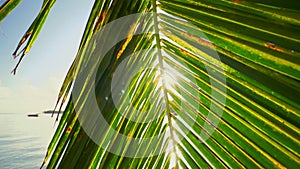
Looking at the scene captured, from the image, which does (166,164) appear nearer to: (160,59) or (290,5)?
(160,59)

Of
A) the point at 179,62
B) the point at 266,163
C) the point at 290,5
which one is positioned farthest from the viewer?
the point at 179,62

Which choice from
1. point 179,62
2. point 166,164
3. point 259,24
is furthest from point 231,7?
point 166,164

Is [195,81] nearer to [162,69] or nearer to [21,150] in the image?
[162,69]

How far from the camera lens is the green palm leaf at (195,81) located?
45cm

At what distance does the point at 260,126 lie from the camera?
1.65 ft

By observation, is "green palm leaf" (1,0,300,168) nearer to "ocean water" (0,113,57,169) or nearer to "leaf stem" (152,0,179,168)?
"leaf stem" (152,0,179,168)

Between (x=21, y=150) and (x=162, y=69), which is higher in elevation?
(x=162, y=69)

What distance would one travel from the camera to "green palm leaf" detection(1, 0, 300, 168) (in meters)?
0.45

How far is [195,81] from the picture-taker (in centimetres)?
62

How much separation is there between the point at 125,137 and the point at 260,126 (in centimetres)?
24

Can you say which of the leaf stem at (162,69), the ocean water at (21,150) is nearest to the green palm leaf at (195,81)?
the leaf stem at (162,69)

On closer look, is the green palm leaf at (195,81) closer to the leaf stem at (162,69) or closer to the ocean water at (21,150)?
the leaf stem at (162,69)

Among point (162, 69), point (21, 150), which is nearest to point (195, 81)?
point (162, 69)

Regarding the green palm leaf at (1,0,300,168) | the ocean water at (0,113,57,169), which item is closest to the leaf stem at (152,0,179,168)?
the green palm leaf at (1,0,300,168)
